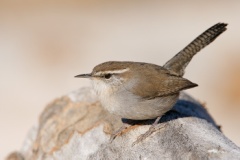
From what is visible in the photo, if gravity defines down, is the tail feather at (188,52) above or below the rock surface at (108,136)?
above

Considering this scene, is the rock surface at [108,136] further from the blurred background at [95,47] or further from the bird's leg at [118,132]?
the blurred background at [95,47]

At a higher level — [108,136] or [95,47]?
[108,136]

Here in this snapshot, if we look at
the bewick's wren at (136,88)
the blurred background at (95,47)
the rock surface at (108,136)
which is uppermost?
the bewick's wren at (136,88)

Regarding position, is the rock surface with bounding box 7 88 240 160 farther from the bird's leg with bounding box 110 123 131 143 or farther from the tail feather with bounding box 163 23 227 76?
the tail feather with bounding box 163 23 227 76

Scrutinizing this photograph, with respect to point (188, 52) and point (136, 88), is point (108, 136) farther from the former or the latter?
point (188, 52)

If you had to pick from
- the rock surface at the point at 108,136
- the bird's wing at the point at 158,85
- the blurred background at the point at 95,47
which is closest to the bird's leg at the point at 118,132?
the rock surface at the point at 108,136

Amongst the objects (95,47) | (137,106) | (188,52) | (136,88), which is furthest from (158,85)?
(95,47)
